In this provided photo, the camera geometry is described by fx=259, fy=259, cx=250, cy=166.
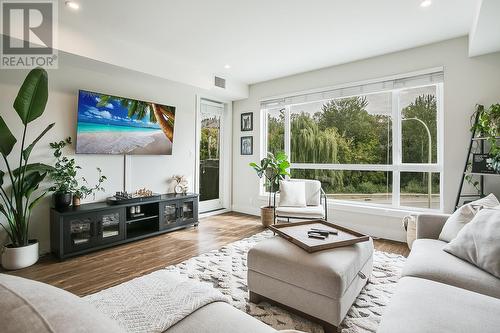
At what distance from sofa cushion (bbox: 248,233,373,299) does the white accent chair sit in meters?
1.51

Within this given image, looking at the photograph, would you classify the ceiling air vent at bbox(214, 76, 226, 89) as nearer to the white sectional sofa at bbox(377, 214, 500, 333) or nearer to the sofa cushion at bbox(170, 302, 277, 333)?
the white sectional sofa at bbox(377, 214, 500, 333)

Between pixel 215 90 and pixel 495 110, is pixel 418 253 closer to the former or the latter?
pixel 495 110

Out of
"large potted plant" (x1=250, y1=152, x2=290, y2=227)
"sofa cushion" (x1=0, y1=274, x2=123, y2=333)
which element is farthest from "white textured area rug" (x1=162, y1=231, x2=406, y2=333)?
"sofa cushion" (x1=0, y1=274, x2=123, y2=333)

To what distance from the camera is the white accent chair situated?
12.0ft

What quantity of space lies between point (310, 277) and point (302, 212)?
196 cm

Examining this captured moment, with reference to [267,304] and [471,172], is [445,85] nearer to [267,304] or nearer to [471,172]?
[471,172]

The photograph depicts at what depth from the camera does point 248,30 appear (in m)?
3.10

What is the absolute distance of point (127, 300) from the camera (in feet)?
3.56

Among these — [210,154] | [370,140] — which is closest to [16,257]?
[210,154]

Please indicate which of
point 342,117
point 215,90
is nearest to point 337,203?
point 342,117

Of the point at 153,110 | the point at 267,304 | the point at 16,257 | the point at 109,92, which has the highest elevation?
the point at 109,92

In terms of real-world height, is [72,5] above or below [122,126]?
above

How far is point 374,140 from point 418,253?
2.44 m

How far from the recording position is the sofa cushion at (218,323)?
3.10 ft
